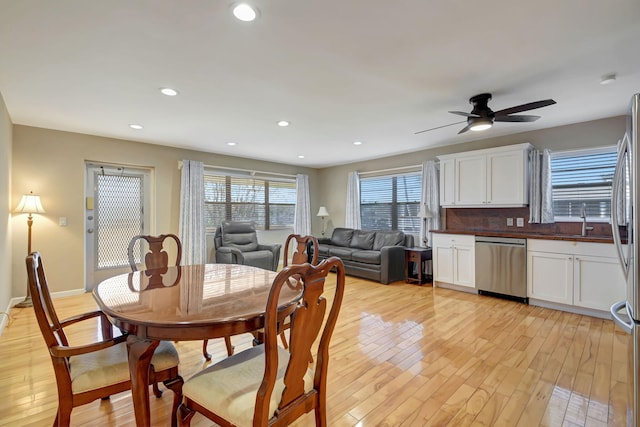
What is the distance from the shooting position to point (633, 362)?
137cm

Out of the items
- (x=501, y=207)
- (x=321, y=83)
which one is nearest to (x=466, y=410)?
(x=321, y=83)

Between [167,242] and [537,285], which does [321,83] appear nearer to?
[537,285]

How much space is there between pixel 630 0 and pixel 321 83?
79.8 inches

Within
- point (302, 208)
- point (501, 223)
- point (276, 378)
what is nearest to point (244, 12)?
point (276, 378)

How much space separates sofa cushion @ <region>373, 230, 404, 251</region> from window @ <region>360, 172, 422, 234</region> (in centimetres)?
47

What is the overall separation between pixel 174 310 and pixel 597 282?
14.3 feet

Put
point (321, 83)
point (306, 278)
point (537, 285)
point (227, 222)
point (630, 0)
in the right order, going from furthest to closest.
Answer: point (227, 222), point (537, 285), point (321, 83), point (630, 0), point (306, 278)

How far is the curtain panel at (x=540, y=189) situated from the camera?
4020mm

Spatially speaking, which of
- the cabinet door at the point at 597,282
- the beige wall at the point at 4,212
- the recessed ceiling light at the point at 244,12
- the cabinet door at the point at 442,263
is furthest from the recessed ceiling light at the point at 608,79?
the beige wall at the point at 4,212

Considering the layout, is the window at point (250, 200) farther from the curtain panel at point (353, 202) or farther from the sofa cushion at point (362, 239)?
the sofa cushion at point (362, 239)

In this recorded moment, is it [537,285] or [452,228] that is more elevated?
[452,228]

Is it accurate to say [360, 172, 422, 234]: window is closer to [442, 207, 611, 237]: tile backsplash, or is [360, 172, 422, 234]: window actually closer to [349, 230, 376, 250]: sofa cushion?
[349, 230, 376, 250]: sofa cushion

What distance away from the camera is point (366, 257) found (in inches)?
205

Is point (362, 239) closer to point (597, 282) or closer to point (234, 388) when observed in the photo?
point (597, 282)
